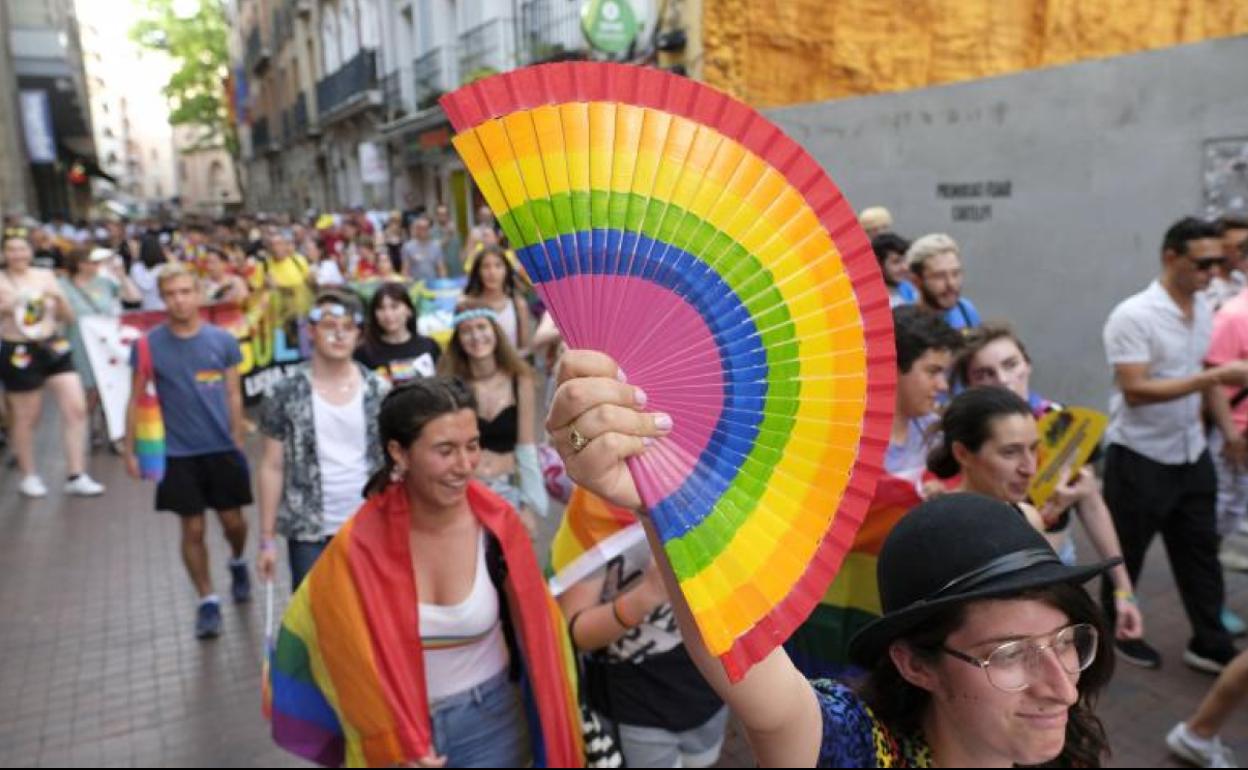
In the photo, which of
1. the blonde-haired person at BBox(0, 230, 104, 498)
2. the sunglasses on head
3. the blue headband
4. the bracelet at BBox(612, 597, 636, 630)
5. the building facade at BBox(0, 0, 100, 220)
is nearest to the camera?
the bracelet at BBox(612, 597, 636, 630)

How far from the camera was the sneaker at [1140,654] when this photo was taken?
13.6ft

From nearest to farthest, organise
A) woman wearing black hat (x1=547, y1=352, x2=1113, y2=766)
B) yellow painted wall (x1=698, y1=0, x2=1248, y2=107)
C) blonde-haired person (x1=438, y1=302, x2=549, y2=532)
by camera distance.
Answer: woman wearing black hat (x1=547, y1=352, x2=1113, y2=766) → blonde-haired person (x1=438, y1=302, x2=549, y2=532) → yellow painted wall (x1=698, y1=0, x2=1248, y2=107)

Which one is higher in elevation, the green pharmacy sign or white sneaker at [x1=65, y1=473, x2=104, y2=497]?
the green pharmacy sign

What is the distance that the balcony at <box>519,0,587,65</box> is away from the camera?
3.09m

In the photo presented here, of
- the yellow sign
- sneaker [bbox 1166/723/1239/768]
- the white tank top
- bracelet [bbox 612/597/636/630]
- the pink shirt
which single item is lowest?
sneaker [bbox 1166/723/1239/768]

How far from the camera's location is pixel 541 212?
92 centimetres

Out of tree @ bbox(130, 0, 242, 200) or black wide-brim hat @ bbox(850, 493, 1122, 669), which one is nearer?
black wide-brim hat @ bbox(850, 493, 1122, 669)

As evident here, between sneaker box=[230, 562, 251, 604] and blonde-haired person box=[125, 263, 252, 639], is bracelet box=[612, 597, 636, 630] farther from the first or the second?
sneaker box=[230, 562, 251, 604]

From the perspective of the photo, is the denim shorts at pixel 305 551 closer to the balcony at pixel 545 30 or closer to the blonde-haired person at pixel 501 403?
the blonde-haired person at pixel 501 403

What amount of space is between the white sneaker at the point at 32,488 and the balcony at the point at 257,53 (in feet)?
13.0

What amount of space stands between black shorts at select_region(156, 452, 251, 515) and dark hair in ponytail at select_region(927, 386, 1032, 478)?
3.97m

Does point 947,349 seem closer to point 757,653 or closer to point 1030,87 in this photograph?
point 757,653

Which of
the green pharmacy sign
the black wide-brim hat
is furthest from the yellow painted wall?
the black wide-brim hat

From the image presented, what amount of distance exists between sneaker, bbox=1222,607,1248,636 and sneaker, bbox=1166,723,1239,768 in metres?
1.21
